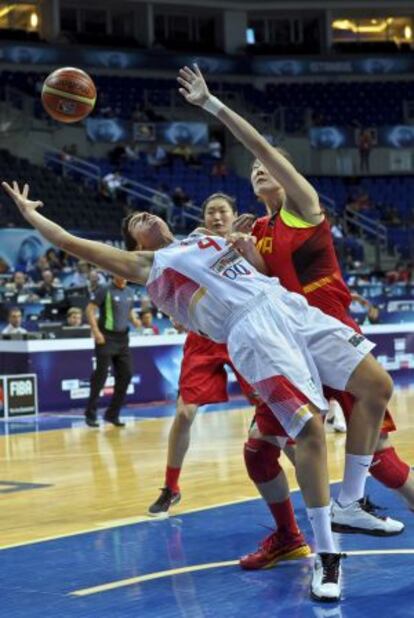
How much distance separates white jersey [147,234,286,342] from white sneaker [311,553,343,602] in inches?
45.0

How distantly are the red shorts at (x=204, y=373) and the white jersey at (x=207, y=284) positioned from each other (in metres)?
2.56

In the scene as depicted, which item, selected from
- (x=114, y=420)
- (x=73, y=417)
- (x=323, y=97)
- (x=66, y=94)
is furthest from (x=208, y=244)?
(x=323, y=97)

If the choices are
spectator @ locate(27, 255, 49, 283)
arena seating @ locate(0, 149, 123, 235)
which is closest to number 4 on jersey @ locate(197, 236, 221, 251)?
spectator @ locate(27, 255, 49, 283)

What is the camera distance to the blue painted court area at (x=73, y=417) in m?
14.3

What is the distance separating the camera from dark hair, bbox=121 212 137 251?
6476 mm

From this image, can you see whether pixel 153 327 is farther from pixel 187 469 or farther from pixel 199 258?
pixel 199 258

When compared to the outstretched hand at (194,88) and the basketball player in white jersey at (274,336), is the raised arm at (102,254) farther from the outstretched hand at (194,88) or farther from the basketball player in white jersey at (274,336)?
the outstretched hand at (194,88)

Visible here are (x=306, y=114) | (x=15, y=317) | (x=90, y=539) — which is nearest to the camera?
(x=90, y=539)

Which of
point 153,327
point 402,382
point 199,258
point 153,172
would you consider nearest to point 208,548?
point 199,258

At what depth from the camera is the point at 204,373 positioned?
26.7 feet

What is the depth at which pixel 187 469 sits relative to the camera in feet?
33.2

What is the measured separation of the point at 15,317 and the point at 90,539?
10.2 meters

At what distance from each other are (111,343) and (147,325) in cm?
430

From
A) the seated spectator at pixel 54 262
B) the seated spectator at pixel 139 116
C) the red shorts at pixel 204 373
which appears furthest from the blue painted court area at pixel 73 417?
the seated spectator at pixel 139 116
